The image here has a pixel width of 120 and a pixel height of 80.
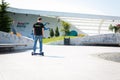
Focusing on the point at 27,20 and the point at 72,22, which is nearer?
the point at 72,22

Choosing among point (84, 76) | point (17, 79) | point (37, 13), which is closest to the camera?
point (17, 79)

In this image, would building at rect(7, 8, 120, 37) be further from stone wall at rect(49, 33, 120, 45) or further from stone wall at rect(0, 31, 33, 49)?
stone wall at rect(0, 31, 33, 49)

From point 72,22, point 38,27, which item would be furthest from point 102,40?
point 72,22

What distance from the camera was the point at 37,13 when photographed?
1909 inches

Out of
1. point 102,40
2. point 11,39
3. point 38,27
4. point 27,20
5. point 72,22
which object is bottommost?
point 102,40

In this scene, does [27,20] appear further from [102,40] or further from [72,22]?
[102,40]

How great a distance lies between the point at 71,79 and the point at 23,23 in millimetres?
47699

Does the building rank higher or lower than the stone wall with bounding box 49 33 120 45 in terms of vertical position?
higher

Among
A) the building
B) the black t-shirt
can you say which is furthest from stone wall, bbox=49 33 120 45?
the building

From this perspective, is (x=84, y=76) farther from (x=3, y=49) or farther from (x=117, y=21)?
(x=117, y=21)

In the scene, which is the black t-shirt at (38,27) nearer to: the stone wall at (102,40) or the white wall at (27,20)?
the stone wall at (102,40)

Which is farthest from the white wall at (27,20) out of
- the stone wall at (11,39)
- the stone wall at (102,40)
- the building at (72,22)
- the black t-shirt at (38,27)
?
the black t-shirt at (38,27)

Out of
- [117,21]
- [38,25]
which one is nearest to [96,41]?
[38,25]

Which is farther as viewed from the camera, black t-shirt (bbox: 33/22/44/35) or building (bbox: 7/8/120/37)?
building (bbox: 7/8/120/37)
